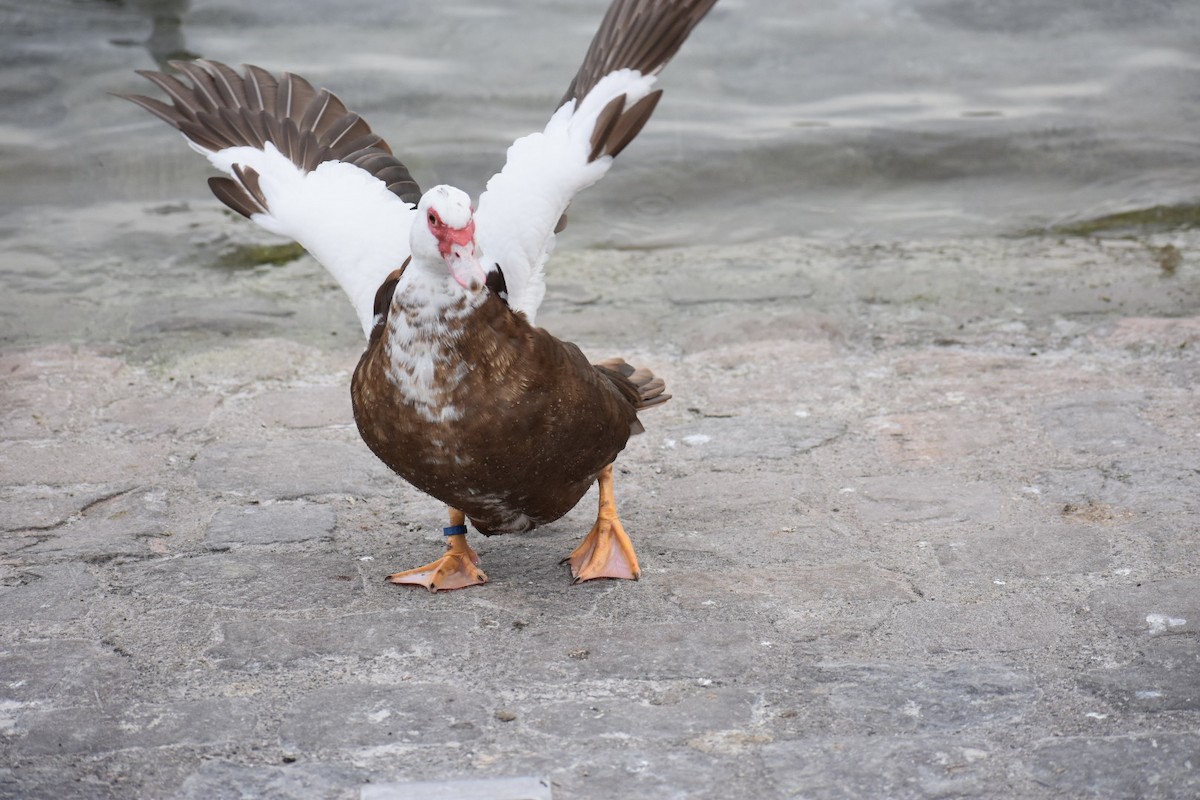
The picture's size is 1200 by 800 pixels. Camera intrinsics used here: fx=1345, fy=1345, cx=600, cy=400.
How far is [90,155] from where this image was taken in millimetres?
6852

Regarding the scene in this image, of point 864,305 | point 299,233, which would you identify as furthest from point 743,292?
point 299,233

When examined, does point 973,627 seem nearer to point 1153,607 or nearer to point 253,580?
point 1153,607

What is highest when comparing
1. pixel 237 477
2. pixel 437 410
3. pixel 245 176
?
pixel 245 176

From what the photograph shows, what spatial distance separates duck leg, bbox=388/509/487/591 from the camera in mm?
3197

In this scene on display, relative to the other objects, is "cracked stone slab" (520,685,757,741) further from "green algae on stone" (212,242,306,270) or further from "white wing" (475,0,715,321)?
"green algae on stone" (212,242,306,270)

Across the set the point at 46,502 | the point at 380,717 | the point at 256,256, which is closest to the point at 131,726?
the point at 380,717

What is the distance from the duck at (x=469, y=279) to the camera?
9.45 feet

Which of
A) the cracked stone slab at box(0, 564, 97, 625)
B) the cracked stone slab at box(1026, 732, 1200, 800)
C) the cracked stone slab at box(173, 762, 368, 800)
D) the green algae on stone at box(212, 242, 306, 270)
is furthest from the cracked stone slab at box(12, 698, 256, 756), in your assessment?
the green algae on stone at box(212, 242, 306, 270)

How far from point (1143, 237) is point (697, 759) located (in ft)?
14.6

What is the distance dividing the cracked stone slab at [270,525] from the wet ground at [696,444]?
1 cm

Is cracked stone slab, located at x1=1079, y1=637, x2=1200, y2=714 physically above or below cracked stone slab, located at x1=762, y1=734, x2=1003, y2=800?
above

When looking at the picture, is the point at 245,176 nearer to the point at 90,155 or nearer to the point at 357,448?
the point at 357,448

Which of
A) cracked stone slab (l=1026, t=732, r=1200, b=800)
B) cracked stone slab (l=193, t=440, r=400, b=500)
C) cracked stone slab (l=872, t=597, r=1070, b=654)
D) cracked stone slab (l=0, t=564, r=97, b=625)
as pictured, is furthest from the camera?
cracked stone slab (l=193, t=440, r=400, b=500)

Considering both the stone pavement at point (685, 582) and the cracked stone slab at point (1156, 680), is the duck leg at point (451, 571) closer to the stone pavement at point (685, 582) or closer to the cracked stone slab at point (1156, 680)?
the stone pavement at point (685, 582)
